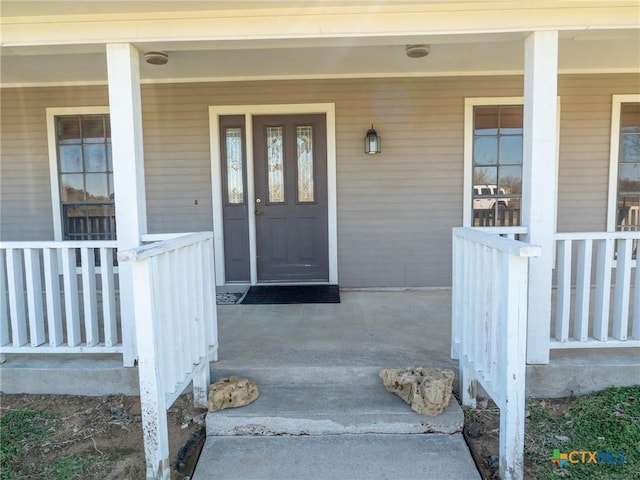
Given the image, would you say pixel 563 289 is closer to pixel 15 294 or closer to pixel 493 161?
pixel 493 161

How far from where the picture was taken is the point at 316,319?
11.7 ft

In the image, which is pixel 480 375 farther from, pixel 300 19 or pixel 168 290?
pixel 300 19

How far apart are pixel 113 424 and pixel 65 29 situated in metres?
2.39

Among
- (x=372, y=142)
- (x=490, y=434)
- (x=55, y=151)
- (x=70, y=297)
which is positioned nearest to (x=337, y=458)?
(x=490, y=434)

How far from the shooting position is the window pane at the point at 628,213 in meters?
4.56

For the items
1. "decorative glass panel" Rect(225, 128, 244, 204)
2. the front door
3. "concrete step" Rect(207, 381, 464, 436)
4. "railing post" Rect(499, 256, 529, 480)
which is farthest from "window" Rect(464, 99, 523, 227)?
"railing post" Rect(499, 256, 529, 480)

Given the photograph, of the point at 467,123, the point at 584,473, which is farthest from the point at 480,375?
the point at 467,123

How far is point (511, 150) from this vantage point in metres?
4.54

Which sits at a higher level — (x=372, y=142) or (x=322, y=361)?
Result: (x=372, y=142)

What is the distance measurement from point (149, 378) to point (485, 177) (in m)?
3.89

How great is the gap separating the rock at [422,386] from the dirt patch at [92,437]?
110 centimetres

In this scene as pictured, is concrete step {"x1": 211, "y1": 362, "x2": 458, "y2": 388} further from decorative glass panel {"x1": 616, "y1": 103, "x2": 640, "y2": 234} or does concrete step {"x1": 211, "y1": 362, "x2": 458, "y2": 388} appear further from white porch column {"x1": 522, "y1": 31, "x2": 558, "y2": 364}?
decorative glass panel {"x1": 616, "y1": 103, "x2": 640, "y2": 234}

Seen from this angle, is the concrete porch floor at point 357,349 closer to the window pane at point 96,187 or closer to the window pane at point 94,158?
the window pane at point 96,187

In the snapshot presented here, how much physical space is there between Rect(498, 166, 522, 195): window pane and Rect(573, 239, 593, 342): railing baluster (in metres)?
2.04
